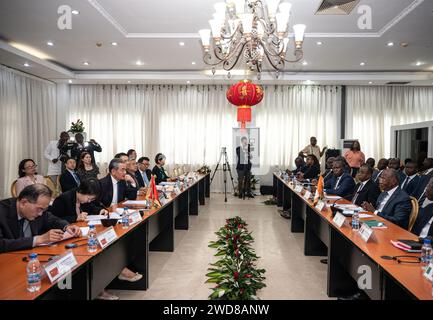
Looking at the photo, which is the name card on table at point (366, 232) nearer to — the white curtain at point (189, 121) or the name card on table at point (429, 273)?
the name card on table at point (429, 273)

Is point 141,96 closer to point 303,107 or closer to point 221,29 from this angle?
→ point 303,107

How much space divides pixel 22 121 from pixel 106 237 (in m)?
6.56

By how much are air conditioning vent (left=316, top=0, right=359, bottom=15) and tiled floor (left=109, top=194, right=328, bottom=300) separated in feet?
9.87

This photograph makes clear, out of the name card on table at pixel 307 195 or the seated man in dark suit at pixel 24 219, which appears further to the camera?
the name card on table at pixel 307 195

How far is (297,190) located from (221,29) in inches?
98.6

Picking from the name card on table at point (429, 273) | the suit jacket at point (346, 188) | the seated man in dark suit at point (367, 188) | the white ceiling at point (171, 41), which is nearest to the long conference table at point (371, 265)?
the name card on table at point (429, 273)

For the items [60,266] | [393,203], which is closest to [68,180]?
[60,266]

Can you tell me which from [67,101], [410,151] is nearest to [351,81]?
[410,151]

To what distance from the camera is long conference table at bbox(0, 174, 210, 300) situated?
1.51m

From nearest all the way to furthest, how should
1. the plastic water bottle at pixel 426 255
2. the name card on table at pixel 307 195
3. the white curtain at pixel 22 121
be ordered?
the plastic water bottle at pixel 426 255, the name card on table at pixel 307 195, the white curtain at pixel 22 121

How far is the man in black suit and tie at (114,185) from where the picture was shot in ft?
11.9

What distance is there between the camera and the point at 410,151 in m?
7.07

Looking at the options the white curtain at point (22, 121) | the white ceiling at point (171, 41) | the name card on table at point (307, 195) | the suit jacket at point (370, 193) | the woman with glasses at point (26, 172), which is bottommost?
the name card on table at point (307, 195)

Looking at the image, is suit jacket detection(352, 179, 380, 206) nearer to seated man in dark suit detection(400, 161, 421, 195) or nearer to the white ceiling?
seated man in dark suit detection(400, 161, 421, 195)
